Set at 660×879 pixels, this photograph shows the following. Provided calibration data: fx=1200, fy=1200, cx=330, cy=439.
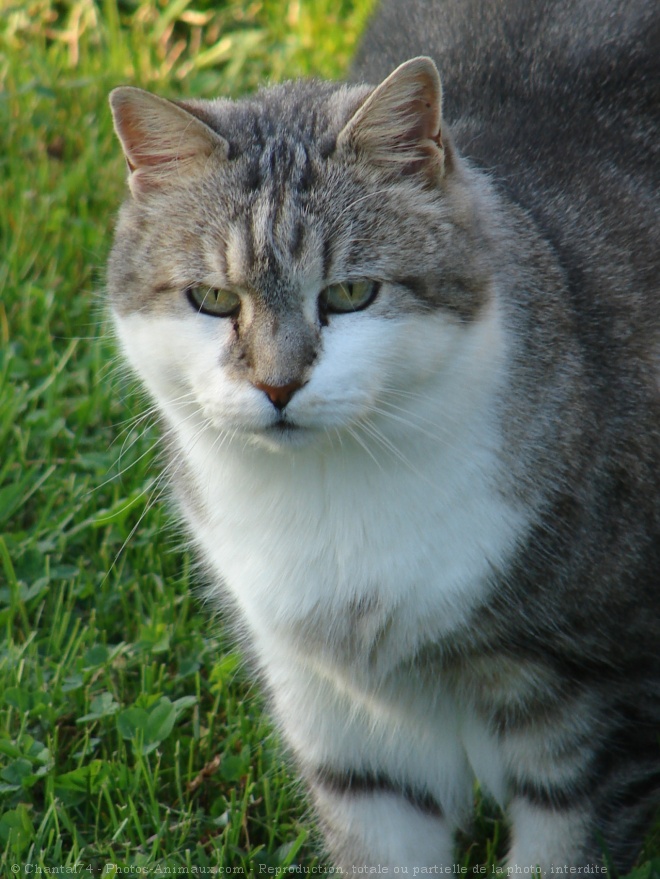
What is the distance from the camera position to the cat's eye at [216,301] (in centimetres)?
187

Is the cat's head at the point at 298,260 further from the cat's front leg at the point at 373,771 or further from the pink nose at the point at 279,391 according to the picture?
the cat's front leg at the point at 373,771

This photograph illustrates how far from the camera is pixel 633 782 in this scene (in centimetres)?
219

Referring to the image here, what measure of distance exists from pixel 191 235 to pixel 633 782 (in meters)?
1.26

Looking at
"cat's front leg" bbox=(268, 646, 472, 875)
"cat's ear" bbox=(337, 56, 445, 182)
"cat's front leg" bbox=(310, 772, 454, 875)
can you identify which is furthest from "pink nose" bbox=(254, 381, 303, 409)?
"cat's front leg" bbox=(310, 772, 454, 875)

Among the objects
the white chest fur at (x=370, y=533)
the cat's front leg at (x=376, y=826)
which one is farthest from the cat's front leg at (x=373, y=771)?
the white chest fur at (x=370, y=533)

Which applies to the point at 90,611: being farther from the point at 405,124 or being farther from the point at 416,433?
the point at 405,124

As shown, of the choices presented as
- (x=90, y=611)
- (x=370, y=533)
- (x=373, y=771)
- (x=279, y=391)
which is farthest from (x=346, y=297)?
(x=90, y=611)

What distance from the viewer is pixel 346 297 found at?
6.10ft

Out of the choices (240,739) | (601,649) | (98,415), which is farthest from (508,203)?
(98,415)

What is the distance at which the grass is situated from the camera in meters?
2.37

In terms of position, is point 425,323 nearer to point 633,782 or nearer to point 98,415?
point 633,782

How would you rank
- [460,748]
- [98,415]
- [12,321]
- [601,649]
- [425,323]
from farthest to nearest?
[12,321], [98,415], [460,748], [601,649], [425,323]

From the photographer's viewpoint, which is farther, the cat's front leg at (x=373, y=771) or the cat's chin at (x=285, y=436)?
the cat's front leg at (x=373, y=771)

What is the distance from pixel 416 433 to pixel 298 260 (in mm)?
342
